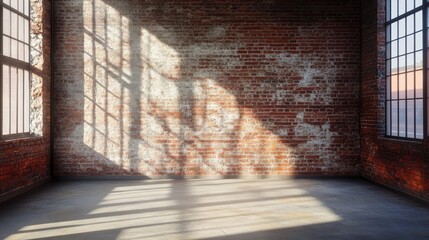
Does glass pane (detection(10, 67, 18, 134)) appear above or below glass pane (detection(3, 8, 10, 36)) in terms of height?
below

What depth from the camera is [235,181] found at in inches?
309

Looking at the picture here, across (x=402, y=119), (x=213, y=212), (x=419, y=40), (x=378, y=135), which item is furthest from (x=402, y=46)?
(x=213, y=212)

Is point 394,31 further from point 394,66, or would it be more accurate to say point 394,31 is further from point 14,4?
point 14,4

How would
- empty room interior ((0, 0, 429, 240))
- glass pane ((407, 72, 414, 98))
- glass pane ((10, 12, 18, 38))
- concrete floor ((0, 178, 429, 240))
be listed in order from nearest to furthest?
1. concrete floor ((0, 178, 429, 240))
2. glass pane ((407, 72, 414, 98))
3. glass pane ((10, 12, 18, 38))
4. empty room interior ((0, 0, 429, 240))

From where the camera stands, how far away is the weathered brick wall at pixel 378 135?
6398 millimetres

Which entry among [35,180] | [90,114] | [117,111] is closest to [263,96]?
[117,111]

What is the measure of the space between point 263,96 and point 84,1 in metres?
3.89

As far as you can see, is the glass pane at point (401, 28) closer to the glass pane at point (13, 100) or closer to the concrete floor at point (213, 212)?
the concrete floor at point (213, 212)

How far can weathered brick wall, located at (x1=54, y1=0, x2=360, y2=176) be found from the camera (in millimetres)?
8047

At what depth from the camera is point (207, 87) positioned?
812cm

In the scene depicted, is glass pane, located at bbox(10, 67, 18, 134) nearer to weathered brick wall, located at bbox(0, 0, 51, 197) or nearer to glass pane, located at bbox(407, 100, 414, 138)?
weathered brick wall, located at bbox(0, 0, 51, 197)

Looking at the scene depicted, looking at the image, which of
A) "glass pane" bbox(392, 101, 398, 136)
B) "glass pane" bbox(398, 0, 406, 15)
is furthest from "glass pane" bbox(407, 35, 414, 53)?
"glass pane" bbox(392, 101, 398, 136)

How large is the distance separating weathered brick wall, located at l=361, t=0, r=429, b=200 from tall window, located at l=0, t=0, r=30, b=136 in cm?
614

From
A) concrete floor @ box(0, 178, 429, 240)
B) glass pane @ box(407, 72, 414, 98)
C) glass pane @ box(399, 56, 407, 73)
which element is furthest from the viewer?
glass pane @ box(399, 56, 407, 73)
